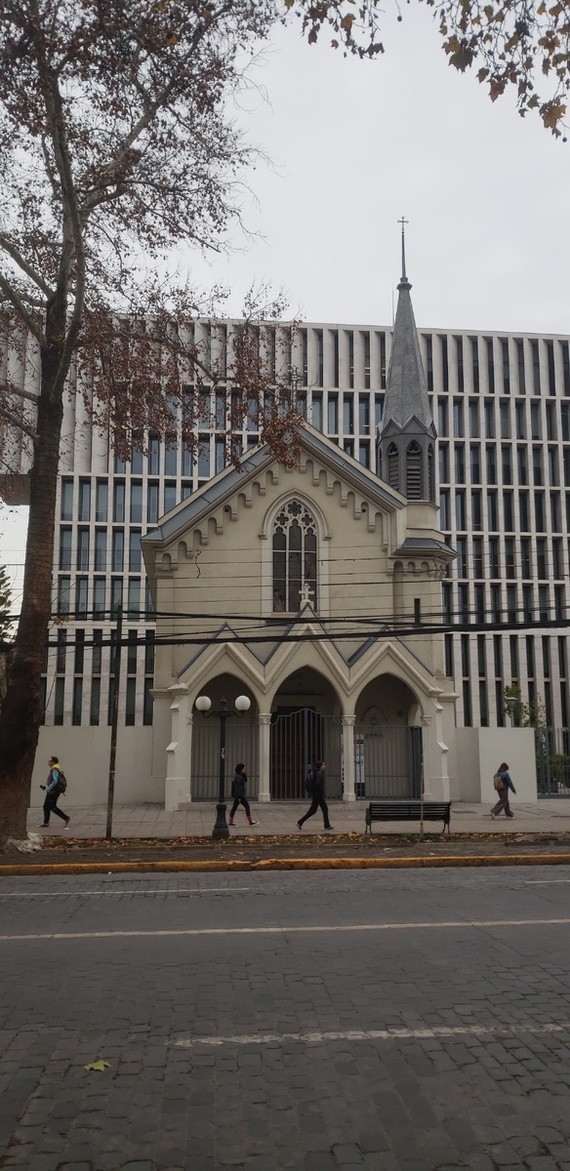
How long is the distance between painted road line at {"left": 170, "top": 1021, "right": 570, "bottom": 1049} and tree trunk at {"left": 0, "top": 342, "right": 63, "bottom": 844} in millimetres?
11077

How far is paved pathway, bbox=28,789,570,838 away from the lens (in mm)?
21484

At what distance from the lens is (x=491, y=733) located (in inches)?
1158

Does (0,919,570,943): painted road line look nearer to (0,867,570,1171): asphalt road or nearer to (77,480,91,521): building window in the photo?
(0,867,570,1171): asphalt road

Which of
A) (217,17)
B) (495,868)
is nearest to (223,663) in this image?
(495,868)

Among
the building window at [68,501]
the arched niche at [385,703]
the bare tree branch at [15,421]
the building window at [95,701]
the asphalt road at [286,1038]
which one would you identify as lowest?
the asphalt road at [286,1038]

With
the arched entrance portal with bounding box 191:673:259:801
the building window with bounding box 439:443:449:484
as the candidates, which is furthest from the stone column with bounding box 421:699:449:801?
the building window with bounding box 439:443:449:484

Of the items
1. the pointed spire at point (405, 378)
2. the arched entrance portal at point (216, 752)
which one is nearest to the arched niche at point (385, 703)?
the arched entrance portal at point (216, 752)

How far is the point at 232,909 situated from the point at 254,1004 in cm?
399

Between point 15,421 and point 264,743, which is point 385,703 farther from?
point 15,421

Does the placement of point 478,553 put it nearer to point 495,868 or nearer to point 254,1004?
point 495,868

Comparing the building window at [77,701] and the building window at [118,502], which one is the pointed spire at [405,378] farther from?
the building window at [77,701]

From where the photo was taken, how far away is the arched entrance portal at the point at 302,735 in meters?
30.3

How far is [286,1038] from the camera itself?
229 inches

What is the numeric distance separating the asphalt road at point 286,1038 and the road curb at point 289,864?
174 inches
